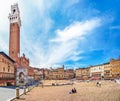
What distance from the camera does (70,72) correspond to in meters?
155

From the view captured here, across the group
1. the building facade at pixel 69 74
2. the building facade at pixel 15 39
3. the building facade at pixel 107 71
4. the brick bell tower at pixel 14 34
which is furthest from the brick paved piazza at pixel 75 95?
the building facade at pixel 69 74

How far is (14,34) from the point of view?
256 feet

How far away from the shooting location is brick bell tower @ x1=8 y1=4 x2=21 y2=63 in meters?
74.6

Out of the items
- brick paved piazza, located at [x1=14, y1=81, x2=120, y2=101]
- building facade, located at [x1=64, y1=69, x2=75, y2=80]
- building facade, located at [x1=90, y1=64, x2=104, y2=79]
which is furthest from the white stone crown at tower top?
building facade, located at [x1=64, y1=69, x2=75, y2=80]

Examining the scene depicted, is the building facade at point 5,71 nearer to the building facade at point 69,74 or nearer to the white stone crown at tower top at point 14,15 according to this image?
the white stone crown at tower top at point 14,15

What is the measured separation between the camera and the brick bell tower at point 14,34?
7462 cm

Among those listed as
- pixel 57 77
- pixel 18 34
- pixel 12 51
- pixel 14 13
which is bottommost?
pixel 57 77

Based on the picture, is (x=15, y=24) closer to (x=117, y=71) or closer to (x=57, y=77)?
(x=117, y=71)

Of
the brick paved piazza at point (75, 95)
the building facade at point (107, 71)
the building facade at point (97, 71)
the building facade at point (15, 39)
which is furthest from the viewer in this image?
the building facade at point (97, 71)

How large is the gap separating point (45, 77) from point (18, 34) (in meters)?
74.4

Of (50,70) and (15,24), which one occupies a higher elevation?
(15,24)

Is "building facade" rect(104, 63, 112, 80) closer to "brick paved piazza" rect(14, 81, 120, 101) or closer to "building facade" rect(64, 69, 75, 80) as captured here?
"building facade" rect(64, 69, 75, 80)

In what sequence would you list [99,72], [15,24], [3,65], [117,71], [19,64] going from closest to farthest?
[3,65]
[19,64]
[15,24]
[117,71]
[99,72]

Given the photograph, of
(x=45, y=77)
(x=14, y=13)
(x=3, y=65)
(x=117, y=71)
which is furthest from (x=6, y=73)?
(x=45, y=77)
